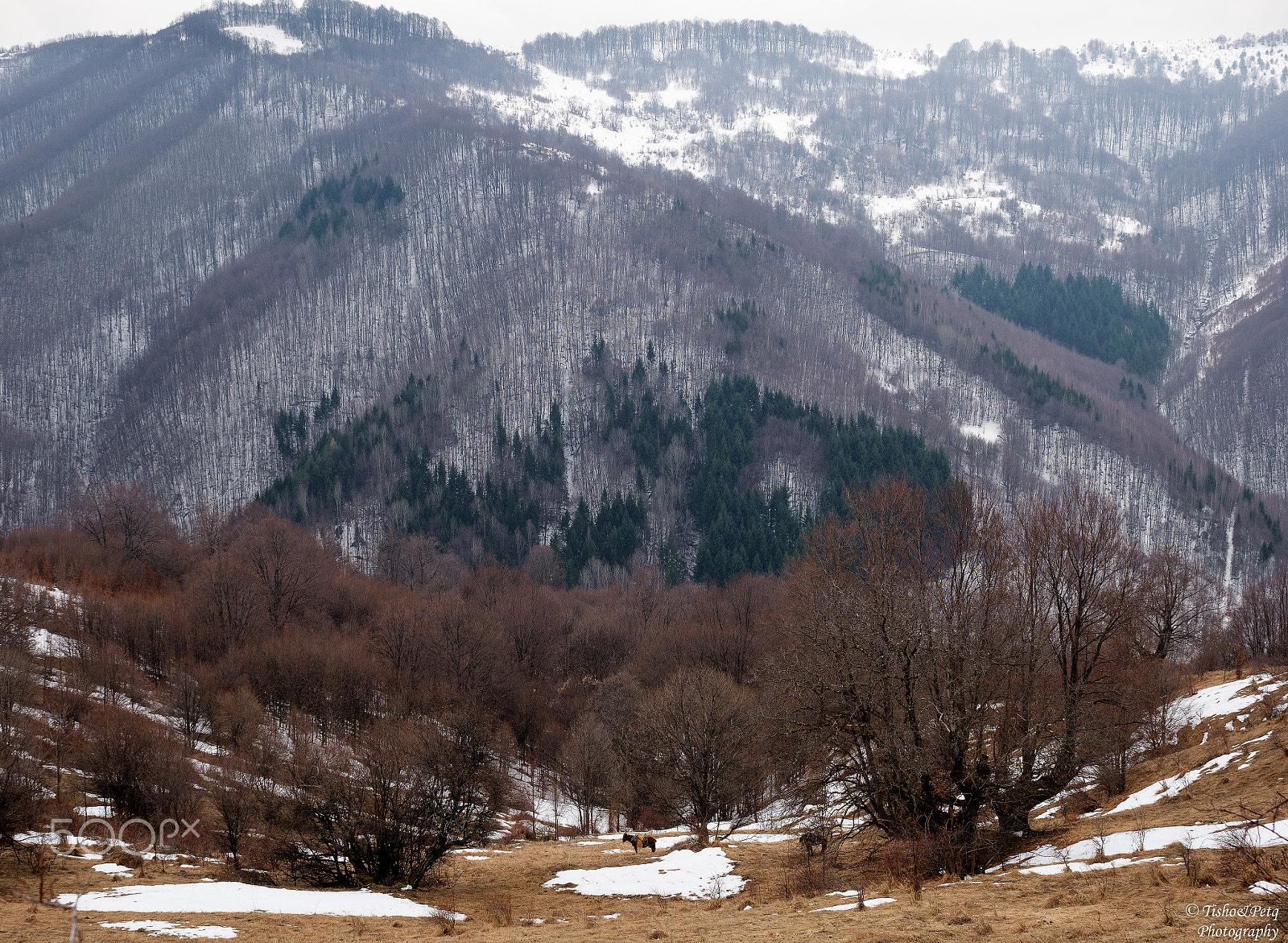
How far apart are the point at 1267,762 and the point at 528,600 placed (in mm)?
85446

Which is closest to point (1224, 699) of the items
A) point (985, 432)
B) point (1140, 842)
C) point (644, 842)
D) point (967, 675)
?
point (967, 675)

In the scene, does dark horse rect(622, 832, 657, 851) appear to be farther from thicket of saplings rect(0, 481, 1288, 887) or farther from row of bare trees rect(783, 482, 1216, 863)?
row of bare trees rect(783, 482, 1216, 863)

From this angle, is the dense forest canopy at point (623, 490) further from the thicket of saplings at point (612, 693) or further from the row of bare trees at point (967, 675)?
the row of bare trees at point (967, 675)

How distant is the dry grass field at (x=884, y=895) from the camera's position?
1345 centimetres

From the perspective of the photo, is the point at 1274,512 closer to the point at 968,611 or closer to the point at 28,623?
the point at 968,611

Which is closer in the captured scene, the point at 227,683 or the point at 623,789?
the point at 623,789

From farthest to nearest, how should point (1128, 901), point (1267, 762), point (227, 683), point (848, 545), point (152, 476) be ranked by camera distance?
point (152, 476) → point (227, 683) → point (848, 545) → point (1267, 762) → point (1128, 901)

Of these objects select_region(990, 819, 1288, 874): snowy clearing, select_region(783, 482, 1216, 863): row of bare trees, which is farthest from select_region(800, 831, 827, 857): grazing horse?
select_region(990, 819, 1288, 874): snowy clearing

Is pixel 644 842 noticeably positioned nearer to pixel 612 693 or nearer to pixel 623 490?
pixel 612 693

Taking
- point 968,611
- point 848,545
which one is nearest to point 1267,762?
point 968,611

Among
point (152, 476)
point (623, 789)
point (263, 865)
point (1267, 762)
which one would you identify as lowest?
point (623, 789)

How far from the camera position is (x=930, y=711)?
25891 mm

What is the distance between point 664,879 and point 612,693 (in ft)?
140

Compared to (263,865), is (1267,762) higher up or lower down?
higher up
